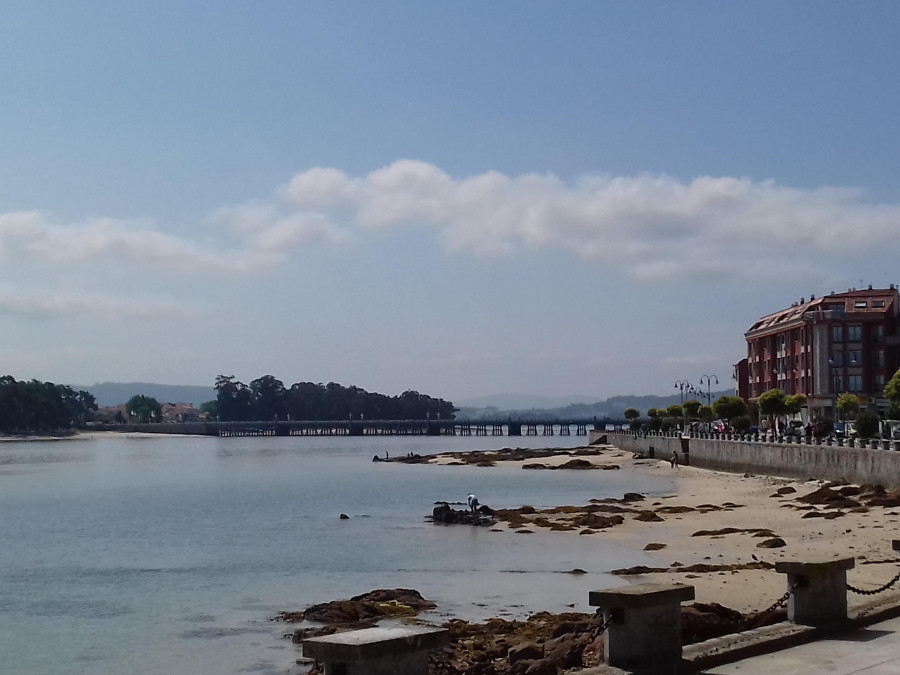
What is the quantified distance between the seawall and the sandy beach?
93 cm

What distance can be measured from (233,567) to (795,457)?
3461 cm

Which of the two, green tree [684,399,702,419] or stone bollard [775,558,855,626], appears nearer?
stone bollard [775,558,855,626]

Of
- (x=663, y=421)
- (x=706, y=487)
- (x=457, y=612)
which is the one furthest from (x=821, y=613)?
(x=663, y=421)

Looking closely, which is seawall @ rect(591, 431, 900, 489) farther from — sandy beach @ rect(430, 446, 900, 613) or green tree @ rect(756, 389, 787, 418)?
green tree @ rect(756, 389, 787, 418)

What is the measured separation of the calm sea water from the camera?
2556 centimetres

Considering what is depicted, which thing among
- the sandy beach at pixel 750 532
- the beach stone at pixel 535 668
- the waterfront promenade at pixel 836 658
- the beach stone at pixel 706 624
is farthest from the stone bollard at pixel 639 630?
the beach stone at pixel 535 668

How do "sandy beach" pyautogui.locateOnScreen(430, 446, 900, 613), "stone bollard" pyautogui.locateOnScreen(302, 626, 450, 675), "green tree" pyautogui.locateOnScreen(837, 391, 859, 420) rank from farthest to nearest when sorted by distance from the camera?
1. "green tree" pyautogui.locateOnScreen(837, 391, 859, 420)
2. "sandy beach" pyautogui.locateOnScreen(430, 446, 900, 613)
3. "stone bollard" pyautogui.locateOnScreen(302, 626, 450, 675)

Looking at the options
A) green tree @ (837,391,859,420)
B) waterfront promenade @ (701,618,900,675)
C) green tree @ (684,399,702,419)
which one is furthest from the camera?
green tree @ (684,399,702,419)

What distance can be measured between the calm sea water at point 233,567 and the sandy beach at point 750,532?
211 centimetres

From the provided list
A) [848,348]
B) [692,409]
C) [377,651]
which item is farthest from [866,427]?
[692,409]

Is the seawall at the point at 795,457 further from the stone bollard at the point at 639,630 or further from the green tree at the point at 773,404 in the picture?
the stone bollard at the point at 639,630

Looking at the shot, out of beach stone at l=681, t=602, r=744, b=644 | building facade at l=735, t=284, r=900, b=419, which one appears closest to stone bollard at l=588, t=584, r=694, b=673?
beach stone at l=681, t=602, r=744, b=644

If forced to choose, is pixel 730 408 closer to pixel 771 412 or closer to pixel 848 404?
pixel 771 412

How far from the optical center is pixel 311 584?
33.8 metres
